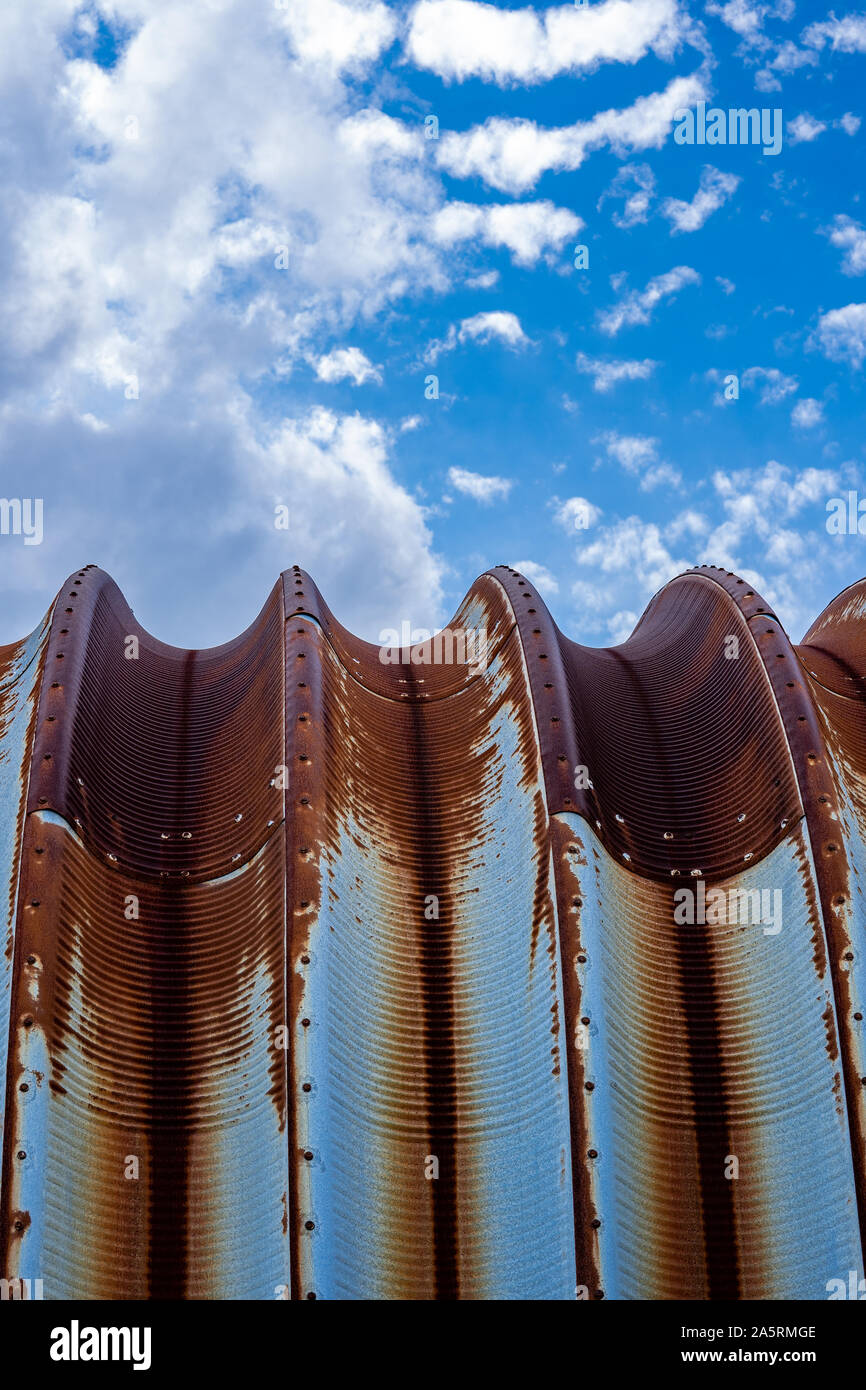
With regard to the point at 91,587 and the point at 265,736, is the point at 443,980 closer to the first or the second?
the point at 265,736

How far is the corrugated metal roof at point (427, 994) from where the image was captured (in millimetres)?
12484

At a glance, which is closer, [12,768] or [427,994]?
[427,994]

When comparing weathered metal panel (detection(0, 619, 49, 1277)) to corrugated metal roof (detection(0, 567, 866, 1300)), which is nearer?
corrugated metal roof (detection(0, 567, 866, 1300))

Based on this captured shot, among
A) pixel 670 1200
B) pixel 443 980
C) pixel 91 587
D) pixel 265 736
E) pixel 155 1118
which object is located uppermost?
pixel 91 587

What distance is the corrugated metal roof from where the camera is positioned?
12.5 m

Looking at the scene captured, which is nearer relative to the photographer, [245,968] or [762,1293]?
[762,1293]

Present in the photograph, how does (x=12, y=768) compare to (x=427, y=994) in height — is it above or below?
above

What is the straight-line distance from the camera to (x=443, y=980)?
14.1 m

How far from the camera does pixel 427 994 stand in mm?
14031

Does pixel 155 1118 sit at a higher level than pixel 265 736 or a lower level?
lower

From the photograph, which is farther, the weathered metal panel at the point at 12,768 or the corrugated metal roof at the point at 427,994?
the weathered metal panel at the point at 12,768

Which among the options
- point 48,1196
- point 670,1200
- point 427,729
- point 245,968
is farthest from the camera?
point 427,729

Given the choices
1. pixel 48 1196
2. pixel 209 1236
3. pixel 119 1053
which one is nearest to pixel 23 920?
pixel 119 1053

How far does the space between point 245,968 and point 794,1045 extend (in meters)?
5.79
